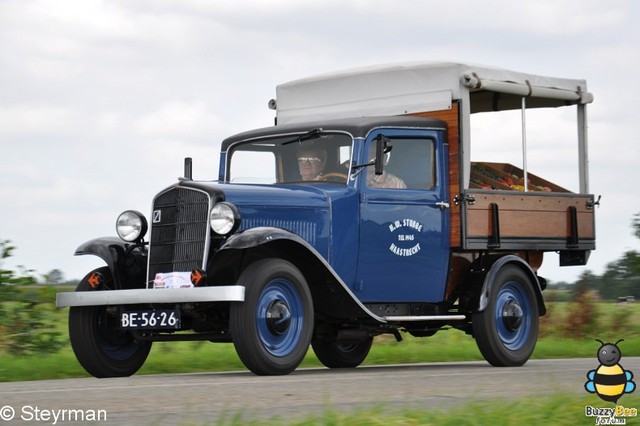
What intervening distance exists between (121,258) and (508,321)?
417 cm

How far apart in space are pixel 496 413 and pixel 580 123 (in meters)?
8.43

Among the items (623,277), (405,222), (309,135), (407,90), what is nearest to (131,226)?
(309,135)

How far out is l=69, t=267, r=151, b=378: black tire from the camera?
10.7 m

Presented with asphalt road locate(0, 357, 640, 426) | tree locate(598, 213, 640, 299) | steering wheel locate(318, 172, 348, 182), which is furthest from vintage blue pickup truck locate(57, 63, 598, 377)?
tree locate(598, 213, 640, 299)

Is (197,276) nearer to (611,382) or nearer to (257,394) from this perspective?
(257,394)

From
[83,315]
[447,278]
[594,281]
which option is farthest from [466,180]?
[594,281]

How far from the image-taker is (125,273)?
10969mm

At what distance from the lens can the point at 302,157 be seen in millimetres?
11992

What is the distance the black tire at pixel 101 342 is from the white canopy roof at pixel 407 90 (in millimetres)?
3532

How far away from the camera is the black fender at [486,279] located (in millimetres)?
12172

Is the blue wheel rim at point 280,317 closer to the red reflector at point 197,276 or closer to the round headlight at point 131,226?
the red reflector at point 197,276

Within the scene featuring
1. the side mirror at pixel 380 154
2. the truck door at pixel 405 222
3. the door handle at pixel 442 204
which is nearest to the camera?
the side mirror at pixel 380 154

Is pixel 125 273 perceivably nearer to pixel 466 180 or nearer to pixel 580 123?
pixel 466 180

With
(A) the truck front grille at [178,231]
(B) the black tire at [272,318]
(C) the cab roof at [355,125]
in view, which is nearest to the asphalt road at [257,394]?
(B) the black tire at [272,318]
